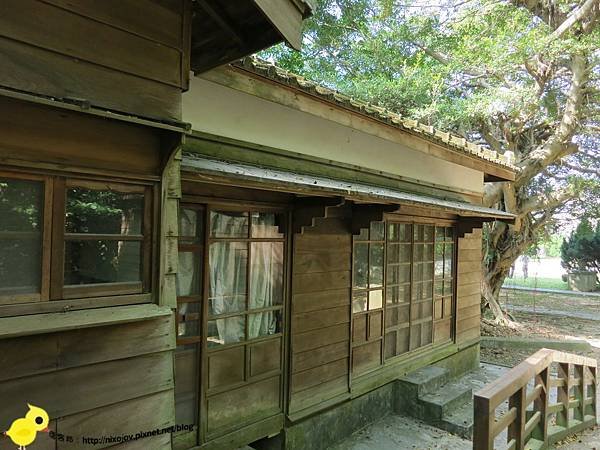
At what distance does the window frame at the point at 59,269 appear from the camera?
168cm

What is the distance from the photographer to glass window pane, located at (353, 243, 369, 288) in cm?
508

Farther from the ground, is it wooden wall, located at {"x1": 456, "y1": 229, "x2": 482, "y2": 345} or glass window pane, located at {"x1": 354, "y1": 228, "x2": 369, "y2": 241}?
glass window pane, located at {"x1": 354, "y1": 228, "x2": 369, "y2": 241}

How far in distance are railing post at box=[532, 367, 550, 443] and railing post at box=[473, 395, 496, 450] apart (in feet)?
5.18

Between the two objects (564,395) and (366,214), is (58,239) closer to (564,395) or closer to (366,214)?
(366,214)

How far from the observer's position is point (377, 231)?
215 inches

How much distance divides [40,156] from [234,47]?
4.01ft

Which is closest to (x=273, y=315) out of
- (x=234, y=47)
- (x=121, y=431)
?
(x=121, y=431)

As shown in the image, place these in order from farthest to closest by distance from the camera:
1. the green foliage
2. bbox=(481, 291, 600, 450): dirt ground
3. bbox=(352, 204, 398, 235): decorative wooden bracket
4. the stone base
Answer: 1. the green foliage
2. bbox=(481, 291, 600, 450): dirt ground
3. bbox=(352, 204, 398, 235): decorative wooden bracket
4. the stone base

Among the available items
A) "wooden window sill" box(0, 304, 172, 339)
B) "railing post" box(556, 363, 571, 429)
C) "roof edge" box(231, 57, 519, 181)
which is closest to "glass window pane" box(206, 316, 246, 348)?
"wooden window sill" box(0, 304, 172, 339)

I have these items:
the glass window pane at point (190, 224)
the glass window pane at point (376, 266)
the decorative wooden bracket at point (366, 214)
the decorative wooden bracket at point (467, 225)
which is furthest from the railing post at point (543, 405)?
the glass window pane at point (190, 224)

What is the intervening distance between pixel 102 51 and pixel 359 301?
406 cm

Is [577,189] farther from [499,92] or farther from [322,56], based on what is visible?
[322,56]

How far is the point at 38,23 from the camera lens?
169cm

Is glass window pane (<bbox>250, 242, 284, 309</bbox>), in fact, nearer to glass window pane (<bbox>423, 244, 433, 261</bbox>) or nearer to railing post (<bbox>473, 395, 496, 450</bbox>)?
railing post (<bbox>473, 395, 496, 450</bbox>)
